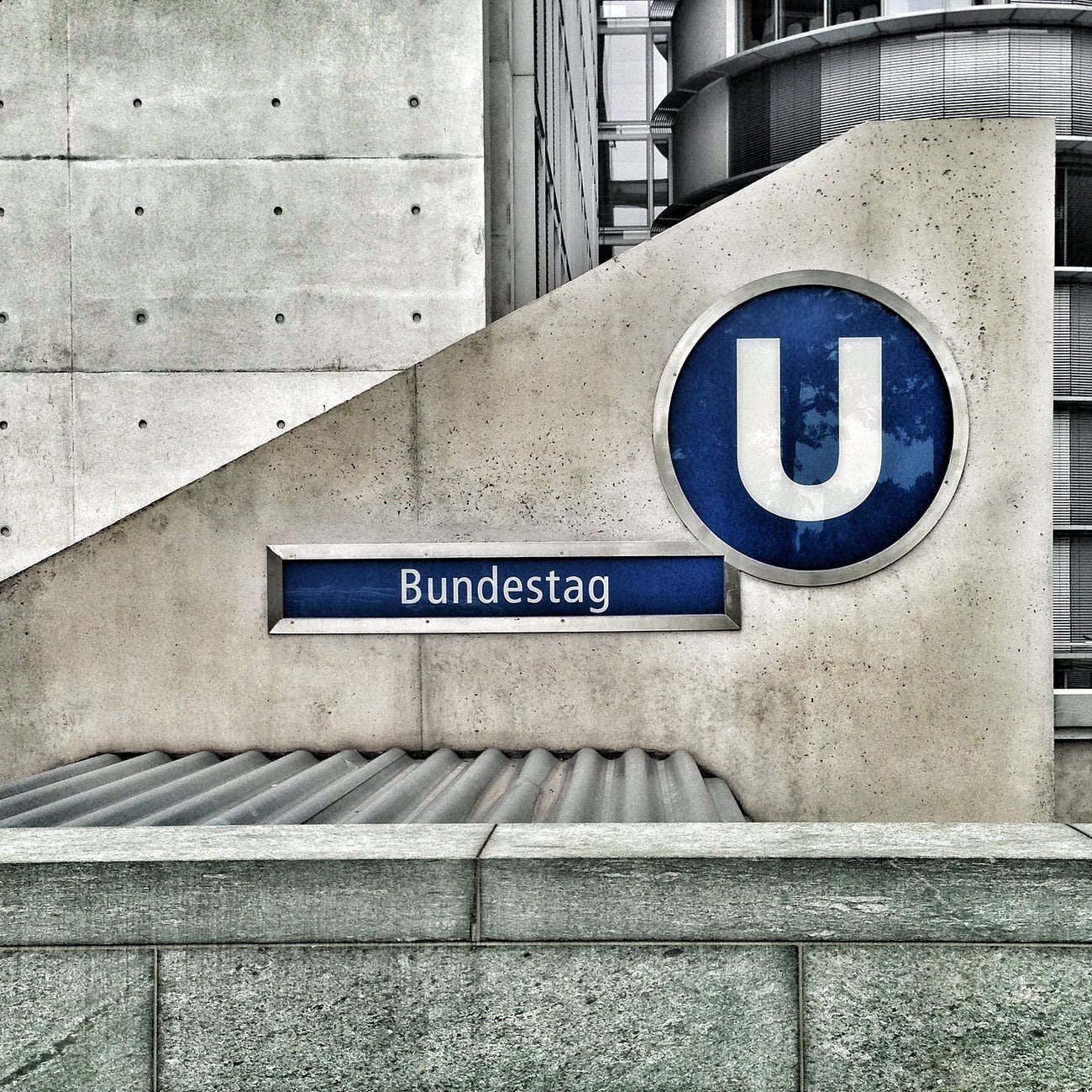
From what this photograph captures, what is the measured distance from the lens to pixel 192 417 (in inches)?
341

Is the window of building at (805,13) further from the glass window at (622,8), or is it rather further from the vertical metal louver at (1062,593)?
the glass window at (622,8)

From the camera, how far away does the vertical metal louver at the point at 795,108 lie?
14.7 metres

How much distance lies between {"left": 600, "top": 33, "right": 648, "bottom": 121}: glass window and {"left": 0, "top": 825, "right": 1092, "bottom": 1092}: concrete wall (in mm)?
29652

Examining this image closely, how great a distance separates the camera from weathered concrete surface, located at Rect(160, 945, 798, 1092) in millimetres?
2805

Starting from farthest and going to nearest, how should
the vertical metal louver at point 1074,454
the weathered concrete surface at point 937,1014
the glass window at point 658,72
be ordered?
the glass window at point 658,72 → the vertical metal louver at point 1074,454 → the weathered concrete surface at point 937,1014

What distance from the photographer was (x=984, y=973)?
2789 mm

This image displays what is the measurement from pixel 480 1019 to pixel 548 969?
24cm

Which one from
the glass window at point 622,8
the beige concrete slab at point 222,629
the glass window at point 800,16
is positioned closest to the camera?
the beige concrete slab at point 222,629

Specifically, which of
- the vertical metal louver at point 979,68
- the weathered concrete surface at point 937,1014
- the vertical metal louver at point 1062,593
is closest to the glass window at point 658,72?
the vertical metal louver at point 979,68

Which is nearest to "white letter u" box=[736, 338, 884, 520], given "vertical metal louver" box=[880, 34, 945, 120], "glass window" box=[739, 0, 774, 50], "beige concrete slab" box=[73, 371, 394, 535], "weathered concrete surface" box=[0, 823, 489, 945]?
"weathered concrete surface" box=[0, 823, 489, 945]

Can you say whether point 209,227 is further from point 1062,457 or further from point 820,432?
point 1062,457

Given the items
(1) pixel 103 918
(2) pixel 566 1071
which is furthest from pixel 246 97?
(2) pixel 566 1071

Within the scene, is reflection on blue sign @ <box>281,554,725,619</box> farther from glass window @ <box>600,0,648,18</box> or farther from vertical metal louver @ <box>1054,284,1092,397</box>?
glass window @ <box>600,0,648,18</box>

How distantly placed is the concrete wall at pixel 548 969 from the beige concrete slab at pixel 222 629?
266 cm
